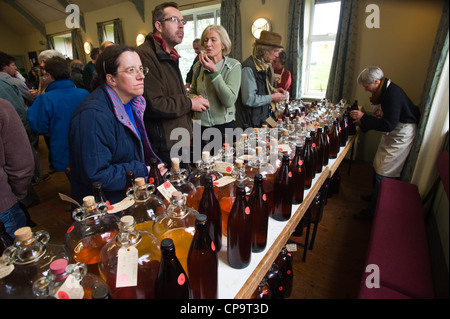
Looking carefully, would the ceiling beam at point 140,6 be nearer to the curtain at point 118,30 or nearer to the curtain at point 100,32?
the curtain at point 118,30

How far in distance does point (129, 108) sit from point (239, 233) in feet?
3.35

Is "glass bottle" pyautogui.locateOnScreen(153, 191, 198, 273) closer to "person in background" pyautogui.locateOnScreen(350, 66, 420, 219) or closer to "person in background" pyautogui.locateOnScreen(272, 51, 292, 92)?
"person in background" pyautogui.locateOnScreen(350, 66, 420, 219)

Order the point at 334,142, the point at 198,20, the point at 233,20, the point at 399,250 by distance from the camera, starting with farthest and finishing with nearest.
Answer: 1. the point at 198,20
2. the point at 233,20
3. the point at 334,142
4. the point at 399,250

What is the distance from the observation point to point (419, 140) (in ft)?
7.66

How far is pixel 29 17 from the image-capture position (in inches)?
455

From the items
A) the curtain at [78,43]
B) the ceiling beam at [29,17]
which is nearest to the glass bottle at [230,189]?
the curtain at [78,43]

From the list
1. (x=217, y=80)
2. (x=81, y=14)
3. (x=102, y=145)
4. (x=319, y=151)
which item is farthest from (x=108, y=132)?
(x=81, y=14)

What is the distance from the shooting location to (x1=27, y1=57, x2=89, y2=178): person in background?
2244 millimetres

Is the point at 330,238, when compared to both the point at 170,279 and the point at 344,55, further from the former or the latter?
the point at 344,55

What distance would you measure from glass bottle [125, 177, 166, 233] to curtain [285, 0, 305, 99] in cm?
473

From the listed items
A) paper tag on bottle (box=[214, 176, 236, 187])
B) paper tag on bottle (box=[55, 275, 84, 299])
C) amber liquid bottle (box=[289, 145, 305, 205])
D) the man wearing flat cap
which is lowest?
amber liquid bottle (box=[289, 145, 305, 205])

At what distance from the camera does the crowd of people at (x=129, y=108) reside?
1.19 metres

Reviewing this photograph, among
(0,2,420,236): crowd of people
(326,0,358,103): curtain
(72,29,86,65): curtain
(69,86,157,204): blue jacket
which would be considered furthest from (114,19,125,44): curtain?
(69,86,157,204): blue jacket

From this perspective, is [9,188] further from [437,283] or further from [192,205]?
[437,283]
